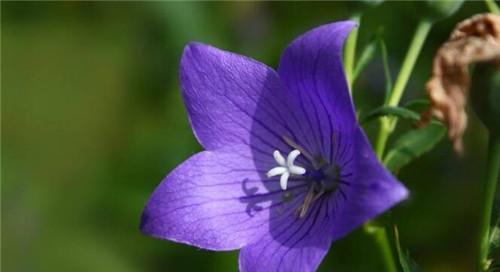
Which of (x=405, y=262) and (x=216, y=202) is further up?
(x=216, y=202)

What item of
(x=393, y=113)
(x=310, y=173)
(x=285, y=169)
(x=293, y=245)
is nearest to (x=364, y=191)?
(x=393, y=113)

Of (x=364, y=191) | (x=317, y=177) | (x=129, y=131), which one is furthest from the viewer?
(x=129, y=131)

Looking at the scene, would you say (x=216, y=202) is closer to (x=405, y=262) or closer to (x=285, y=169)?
(x=285, y=169)

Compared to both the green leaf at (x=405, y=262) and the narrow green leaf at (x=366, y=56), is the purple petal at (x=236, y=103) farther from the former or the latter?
the green leaf at (x=405, y=262)

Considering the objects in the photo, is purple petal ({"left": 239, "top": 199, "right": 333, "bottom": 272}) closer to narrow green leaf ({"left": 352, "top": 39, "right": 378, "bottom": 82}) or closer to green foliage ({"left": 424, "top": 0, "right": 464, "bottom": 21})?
narrow green leaf ({"left": 352, "top": 39, "right": 378, "bottom": 82})

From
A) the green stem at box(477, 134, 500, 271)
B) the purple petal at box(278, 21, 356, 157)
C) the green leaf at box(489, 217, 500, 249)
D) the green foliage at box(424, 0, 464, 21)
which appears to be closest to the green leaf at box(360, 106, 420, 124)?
the purple petal at box(278, 21, 356, 157)

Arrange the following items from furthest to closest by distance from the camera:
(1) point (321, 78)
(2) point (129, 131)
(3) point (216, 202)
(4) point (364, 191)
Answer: (2) point (129, 131)
(3) point (216, 202)
(1) point (321, 78)
(4) point (364, 191)

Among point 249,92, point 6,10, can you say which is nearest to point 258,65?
point 249,92
